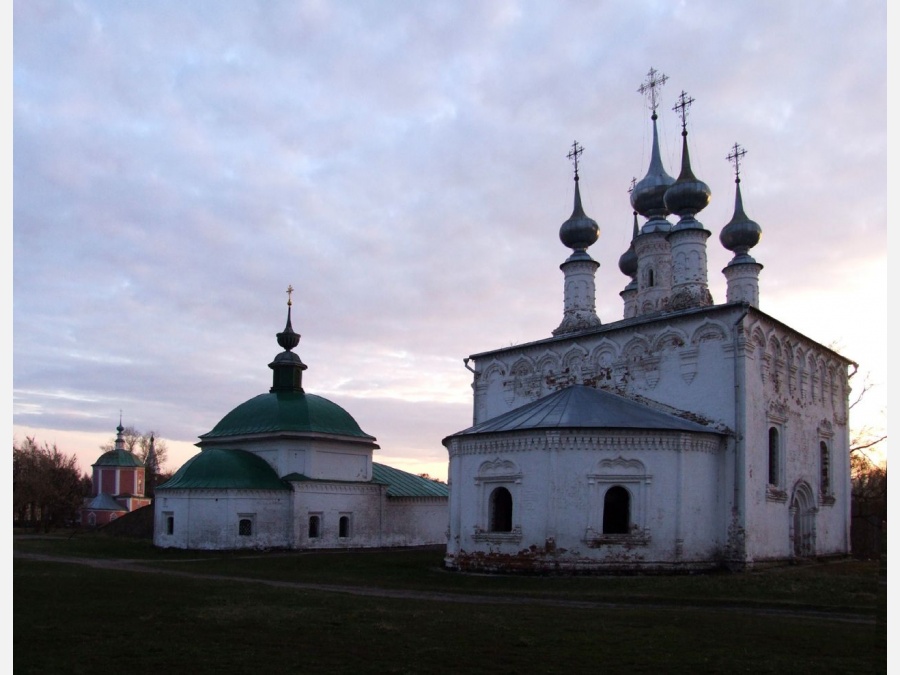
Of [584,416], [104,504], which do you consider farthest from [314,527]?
[104,504]

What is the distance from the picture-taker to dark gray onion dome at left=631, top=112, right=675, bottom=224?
2573 centimetres

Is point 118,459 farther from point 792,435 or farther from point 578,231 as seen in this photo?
point 792,435

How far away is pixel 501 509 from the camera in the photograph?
19.5 metres

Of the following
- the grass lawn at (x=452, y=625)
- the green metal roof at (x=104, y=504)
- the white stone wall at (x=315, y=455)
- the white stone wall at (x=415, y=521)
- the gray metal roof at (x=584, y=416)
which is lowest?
the green metal roof at (x=104, y=504)

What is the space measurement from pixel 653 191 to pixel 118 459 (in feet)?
131

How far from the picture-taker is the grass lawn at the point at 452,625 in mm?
7688

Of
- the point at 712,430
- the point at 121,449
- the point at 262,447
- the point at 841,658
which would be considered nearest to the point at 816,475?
the point at 712,430

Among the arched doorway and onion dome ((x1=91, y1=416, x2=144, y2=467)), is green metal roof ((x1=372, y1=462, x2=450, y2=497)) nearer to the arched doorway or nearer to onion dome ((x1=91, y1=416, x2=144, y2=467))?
the arched doorway

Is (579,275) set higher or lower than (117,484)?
higher

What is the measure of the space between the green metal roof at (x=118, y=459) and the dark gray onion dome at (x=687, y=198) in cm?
4083

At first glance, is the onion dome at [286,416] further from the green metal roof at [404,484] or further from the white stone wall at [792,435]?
the white stone wall at [792,435]

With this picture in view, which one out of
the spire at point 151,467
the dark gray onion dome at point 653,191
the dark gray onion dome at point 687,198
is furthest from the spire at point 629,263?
the spire at point 151,467

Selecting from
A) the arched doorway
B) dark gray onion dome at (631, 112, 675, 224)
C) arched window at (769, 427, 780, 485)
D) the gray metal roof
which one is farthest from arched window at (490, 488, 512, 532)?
dark gray onion dome at (631, 112, 675, 224)

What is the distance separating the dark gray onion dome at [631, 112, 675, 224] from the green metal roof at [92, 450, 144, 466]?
3874 centimetres
